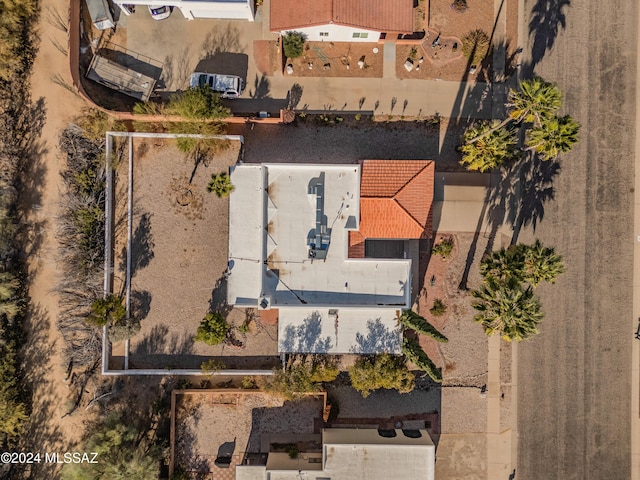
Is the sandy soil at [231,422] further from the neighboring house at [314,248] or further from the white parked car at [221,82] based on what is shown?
the white parked car at [221,82]

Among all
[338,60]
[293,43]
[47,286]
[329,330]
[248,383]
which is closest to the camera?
[329,330]

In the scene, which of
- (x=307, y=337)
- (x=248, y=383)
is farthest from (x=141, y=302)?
(x=307, y=337)

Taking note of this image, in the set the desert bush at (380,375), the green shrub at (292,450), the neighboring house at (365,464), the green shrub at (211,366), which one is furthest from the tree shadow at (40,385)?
the desert bush at (380,375)

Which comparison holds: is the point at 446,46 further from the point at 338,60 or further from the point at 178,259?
the point at 178,259

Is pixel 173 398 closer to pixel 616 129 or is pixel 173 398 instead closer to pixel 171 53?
pixel 171 53

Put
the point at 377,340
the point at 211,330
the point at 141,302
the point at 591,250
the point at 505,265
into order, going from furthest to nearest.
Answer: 1. the point at 591,250
2. the point at 141,302
3. the point at 211,330
4. the point at 377,340
5. the point at 505,265

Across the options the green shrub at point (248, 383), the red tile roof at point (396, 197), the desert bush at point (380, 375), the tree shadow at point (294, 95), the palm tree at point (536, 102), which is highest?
the tree shadow at point (294, 95)

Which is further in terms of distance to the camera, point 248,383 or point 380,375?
point 248,383
